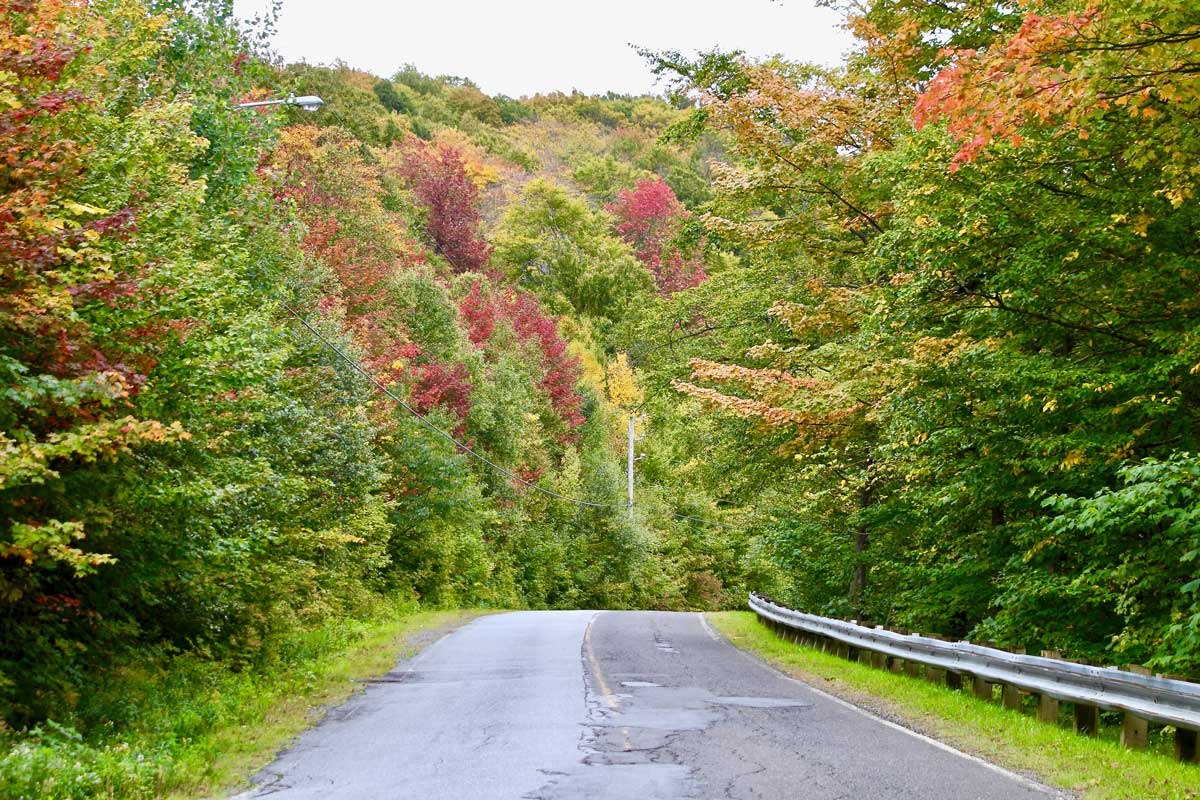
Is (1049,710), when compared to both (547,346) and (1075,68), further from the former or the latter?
(547,346)

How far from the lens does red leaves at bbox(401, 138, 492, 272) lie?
61.4 meters

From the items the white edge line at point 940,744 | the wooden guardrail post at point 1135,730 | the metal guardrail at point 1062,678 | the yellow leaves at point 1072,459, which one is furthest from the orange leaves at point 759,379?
the wooden guardrail post at point 1135,730

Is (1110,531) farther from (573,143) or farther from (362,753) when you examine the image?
(573,143)

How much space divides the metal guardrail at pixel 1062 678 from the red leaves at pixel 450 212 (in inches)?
1925

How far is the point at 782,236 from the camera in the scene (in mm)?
21047

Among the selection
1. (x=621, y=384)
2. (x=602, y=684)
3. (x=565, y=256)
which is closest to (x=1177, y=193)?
(x=602, y=684)

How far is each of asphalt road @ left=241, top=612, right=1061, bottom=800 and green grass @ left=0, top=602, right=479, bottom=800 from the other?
1.48 ft

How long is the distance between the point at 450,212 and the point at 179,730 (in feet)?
180

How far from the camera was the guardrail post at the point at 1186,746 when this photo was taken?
8562 mm

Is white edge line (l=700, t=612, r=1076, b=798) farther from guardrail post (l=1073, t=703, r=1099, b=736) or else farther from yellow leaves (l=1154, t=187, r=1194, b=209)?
yellow leaves (l=1154, t=187, r=1194, b=209)

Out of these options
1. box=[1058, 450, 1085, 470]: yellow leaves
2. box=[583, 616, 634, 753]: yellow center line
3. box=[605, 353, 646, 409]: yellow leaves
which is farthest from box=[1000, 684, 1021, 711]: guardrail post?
box=[605, 353, 646, 409]: yellow leaves

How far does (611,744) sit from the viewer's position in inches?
364

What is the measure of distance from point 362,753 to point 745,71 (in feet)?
49.2

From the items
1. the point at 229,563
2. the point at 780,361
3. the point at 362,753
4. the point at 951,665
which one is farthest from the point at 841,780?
the point at 780,361
